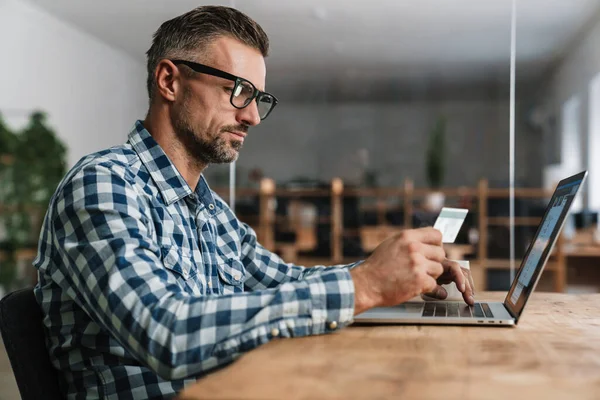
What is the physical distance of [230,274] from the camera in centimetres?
153

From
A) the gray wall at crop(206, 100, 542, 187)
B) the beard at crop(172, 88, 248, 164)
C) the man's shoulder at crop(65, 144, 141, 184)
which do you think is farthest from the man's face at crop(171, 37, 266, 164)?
the gray wall at crop(206, 100, 542, 187)

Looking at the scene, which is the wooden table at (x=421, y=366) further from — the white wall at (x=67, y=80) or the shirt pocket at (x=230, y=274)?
the white wall at (x=67, y=80)

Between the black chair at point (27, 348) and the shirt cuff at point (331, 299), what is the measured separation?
47 centimetres

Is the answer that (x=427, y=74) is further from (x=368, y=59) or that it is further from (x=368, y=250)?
(x=368, y=250)

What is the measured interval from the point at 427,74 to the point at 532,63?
53 centimetres

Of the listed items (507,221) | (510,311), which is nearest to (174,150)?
(510,311)

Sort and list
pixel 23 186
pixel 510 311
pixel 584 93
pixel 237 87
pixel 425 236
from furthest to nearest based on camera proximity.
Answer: pixel 23 186, pixel 584 93, pixel 237 87, pixel 510 311, pixel 425 236

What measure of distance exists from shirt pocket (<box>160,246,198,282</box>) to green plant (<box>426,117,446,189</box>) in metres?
2.33

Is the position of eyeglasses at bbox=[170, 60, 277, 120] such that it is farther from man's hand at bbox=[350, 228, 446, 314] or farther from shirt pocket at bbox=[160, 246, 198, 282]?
man's hand at bbox=[350, 228, 446, 314]

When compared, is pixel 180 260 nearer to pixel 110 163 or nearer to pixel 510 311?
pixel 110 163

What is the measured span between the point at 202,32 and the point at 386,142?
2.17 meters

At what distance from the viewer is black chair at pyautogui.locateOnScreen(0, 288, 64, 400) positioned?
113 cm

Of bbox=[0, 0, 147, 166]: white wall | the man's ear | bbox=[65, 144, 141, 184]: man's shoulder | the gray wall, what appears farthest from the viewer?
bbox=[0, 0, 147, 166]: white wall

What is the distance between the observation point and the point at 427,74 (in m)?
3.63
